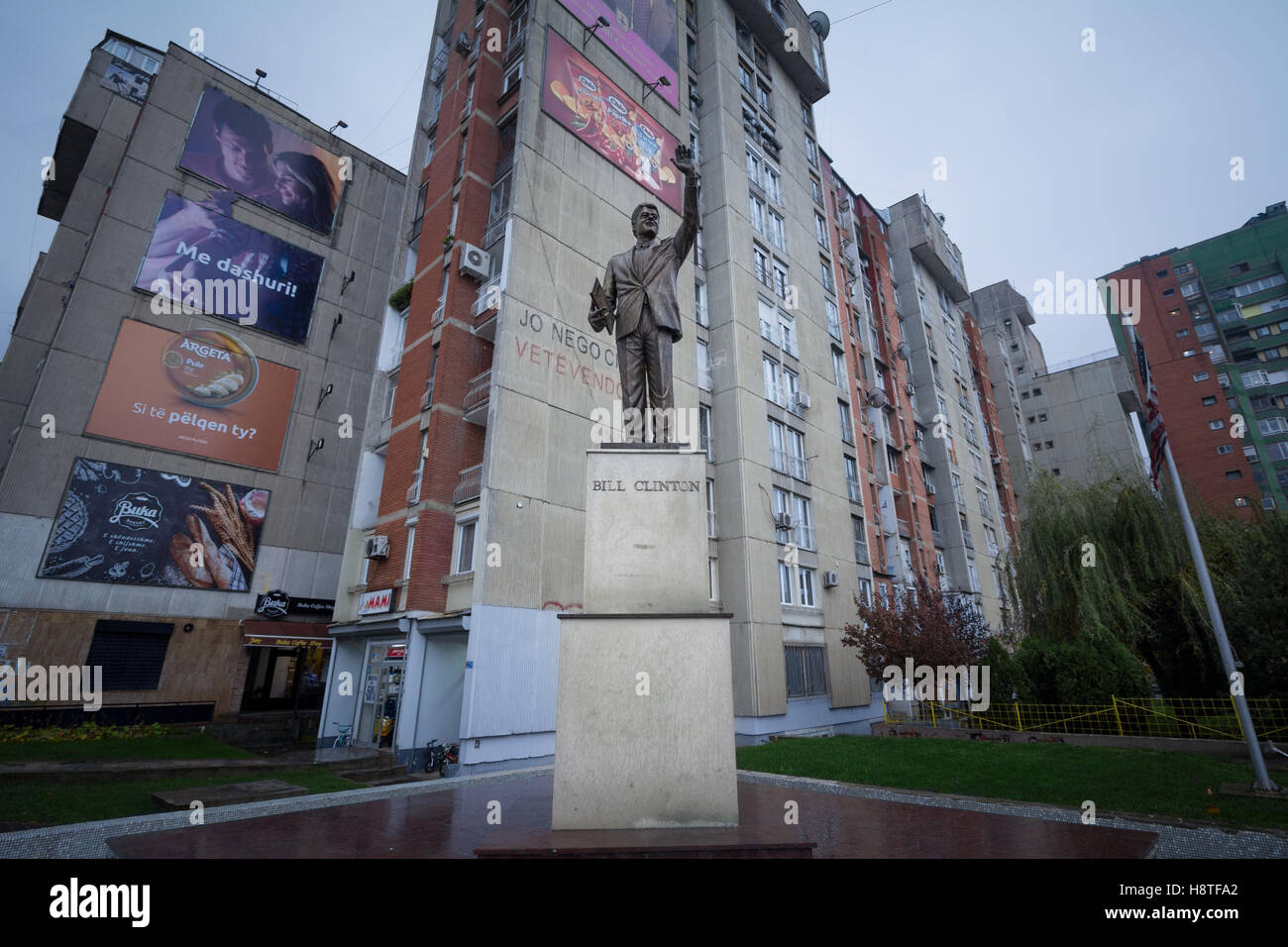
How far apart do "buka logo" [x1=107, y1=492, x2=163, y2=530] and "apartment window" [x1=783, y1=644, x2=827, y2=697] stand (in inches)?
1006

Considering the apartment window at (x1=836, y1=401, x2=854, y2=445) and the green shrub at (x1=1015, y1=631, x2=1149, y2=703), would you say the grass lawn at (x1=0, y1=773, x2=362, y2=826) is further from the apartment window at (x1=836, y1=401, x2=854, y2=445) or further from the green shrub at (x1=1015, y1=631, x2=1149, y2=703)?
the apartment window at (x1=836, y1=401, x2=854, y2=445)

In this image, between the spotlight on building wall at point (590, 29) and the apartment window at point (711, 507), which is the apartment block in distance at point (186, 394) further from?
the apartment window at point (711, 507)

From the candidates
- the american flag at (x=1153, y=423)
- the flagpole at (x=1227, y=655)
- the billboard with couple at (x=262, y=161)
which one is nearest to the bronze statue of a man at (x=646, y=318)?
the flagpole at (x=1227, y=655)

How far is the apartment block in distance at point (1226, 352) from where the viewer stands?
2376 inches

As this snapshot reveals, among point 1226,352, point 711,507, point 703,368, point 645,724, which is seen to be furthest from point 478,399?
point 1226,352

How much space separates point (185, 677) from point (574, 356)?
20.0 m

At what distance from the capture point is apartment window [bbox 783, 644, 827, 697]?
24.2 meters

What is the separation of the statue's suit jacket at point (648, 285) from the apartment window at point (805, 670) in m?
19.4

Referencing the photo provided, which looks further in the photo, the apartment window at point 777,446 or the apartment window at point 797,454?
the apartment window at point 797,454

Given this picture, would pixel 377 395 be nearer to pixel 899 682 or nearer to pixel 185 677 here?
pixel 185 677

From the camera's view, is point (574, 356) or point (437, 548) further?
point (574, 356)

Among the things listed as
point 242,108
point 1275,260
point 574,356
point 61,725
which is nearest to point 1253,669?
point 574,356
